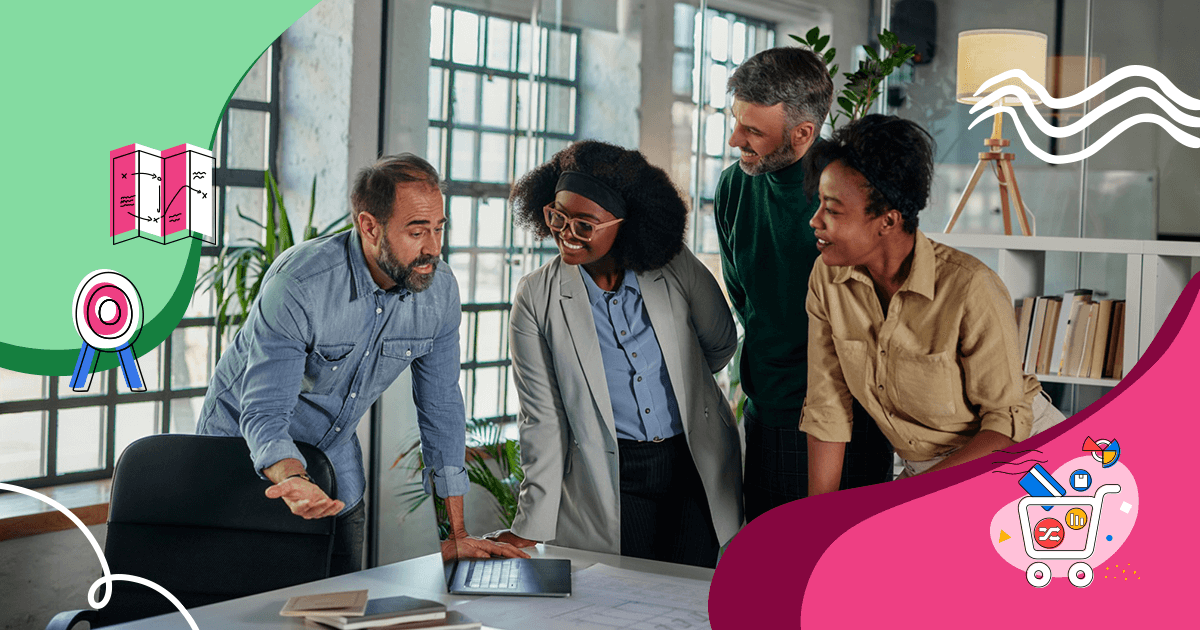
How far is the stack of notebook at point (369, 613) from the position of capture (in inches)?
60.8

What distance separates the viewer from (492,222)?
3104mm

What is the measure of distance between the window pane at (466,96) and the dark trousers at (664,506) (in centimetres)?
137

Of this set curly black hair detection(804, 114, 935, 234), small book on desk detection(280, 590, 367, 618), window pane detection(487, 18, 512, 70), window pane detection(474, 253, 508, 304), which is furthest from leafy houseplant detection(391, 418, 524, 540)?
curly black hair detection(804, 114, 935, 234)

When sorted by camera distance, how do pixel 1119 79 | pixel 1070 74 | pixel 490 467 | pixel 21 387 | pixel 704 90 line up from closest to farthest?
1. pixel 1119 79
2. pixel 1070 74
3. pixel 21 387
4. pixel 490 467
5. pixel 704 90

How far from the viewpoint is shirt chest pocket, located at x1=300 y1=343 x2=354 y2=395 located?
6.86 feet

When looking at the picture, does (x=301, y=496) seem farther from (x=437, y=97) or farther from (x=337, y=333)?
(x=437, y=97)

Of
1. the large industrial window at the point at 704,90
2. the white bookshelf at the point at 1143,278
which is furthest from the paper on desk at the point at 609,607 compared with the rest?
the large industrial window at the point at 704,90

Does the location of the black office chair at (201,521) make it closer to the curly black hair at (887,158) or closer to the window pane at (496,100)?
the curly black hair at (887,158)

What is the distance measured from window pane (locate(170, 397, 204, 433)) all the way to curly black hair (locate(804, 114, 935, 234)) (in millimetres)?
1843

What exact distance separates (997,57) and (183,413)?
216cm

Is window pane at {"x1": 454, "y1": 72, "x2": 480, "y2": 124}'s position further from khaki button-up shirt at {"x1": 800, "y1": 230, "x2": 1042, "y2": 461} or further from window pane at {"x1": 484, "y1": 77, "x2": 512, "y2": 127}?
khaki button-up shirt at {"x1": 800, "y1": 230, "x2": 1042, "y2": 461}

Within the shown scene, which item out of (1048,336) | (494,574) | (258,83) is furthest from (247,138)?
(1048,336)

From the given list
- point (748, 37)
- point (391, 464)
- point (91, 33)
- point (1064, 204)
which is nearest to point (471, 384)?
point (391, 464)

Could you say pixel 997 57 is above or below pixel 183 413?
above
